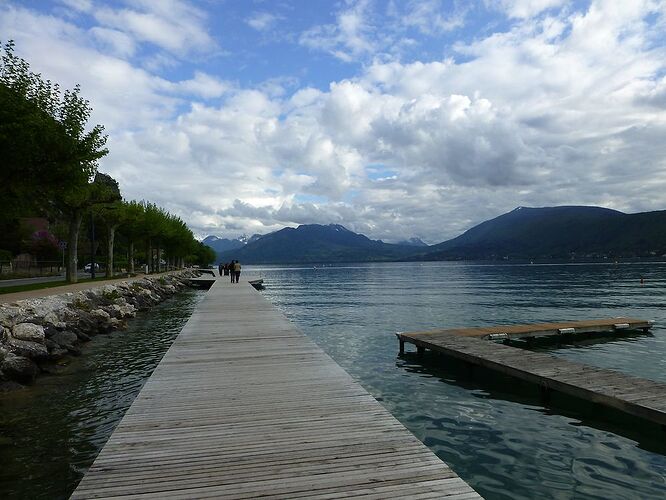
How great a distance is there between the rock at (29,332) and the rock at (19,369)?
2.15 meters

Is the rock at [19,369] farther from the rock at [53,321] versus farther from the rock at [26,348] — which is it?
the rock at [53,321]

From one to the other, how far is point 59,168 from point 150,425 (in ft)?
59.2

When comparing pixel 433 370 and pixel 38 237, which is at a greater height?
pixel 38 237

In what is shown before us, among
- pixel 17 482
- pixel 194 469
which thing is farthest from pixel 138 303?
pixel 194 469

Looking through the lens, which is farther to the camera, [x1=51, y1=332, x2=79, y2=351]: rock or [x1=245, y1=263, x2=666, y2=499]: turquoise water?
[x1=51, y1=332, x2=79, y2=351]: rock

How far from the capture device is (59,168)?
2075 centimetres

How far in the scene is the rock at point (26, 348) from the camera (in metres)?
14.1

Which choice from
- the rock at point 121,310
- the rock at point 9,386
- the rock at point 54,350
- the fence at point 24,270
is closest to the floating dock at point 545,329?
the rock at point 54,350

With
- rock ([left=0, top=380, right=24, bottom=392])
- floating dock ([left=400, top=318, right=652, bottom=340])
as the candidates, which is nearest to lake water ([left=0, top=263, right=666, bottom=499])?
rock ([left=0, top=380, right=24, bottom=392])

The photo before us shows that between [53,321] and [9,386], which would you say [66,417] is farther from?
[53,321]

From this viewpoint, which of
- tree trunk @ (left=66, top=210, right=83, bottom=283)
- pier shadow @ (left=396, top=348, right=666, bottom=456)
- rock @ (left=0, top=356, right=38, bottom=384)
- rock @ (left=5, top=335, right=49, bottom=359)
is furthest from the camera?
tree trunk @ (left=66, top=210, right=83, bottom=283)

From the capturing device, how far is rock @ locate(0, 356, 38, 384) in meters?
12.9

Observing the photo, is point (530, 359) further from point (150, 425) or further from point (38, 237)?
point (38, 237)

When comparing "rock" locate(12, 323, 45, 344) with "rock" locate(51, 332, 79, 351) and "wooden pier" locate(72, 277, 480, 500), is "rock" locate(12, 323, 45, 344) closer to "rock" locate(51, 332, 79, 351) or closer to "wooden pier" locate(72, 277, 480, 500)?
"rock" locate(51, 332, 79, 351)
